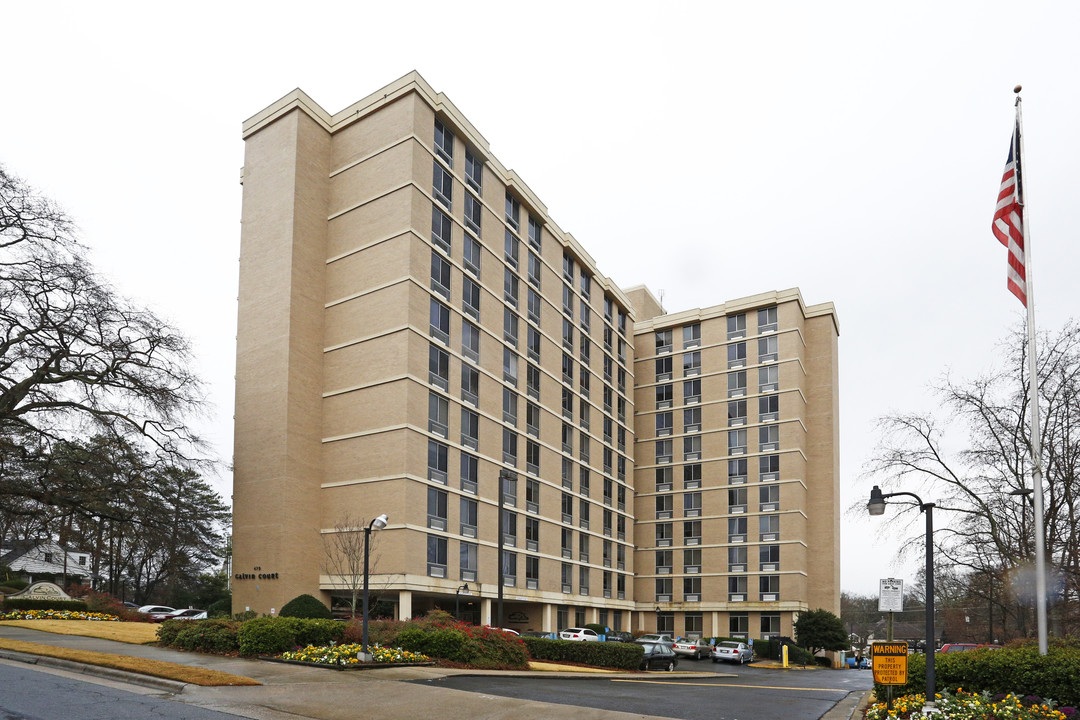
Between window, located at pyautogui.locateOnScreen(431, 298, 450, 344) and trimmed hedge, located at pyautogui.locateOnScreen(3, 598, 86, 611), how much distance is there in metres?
20.6

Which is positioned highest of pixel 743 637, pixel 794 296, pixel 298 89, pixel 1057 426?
pixel 298 89

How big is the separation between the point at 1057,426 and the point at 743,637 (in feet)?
136

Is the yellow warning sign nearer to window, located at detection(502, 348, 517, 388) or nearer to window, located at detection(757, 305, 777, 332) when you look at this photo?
window, located at detection(502, 348, 517, 388)

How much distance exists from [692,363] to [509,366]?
26704 millimetres

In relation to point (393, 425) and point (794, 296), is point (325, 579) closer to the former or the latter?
point (393, 425)

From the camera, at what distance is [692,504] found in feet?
247

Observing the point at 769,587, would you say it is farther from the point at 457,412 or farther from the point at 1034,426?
the point at 1034,426

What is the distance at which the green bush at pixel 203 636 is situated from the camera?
25.1 metres

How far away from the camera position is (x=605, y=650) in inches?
1257

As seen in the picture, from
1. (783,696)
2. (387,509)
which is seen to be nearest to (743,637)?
(387,509)

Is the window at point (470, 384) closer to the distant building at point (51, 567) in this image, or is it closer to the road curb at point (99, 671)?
the road curb at point (99, 671)

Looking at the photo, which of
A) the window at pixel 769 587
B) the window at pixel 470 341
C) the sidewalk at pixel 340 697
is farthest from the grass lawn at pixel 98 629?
the window at pixel 769 587

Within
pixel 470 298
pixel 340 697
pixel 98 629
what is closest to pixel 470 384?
pixel 470 298

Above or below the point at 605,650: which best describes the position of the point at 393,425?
above
